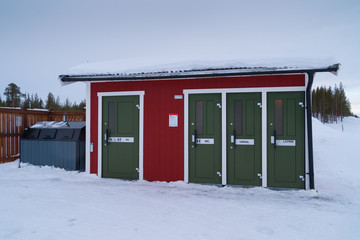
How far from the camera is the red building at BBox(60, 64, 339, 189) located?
5.96 m

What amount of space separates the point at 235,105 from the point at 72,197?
410 centimetres

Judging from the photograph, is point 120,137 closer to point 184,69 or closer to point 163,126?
point 163,126

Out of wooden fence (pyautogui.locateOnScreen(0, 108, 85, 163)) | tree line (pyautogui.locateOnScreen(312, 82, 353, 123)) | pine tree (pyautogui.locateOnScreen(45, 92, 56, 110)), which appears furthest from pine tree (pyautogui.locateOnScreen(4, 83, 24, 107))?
tree line (pyautogui.locateOnScreen(312, 82, 353, 123))

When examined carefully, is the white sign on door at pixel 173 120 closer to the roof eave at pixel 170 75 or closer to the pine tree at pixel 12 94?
the roof eave at pixel 170 75

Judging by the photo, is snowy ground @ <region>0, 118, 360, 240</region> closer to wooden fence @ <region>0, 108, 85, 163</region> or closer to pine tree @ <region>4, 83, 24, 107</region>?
wooden fence @ <region>0, 108, 85, 163</region>

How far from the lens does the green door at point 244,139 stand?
20.2 feet

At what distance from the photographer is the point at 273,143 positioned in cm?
603

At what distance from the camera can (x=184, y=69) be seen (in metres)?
6.20

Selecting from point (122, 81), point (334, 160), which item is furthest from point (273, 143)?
point (334, 160)

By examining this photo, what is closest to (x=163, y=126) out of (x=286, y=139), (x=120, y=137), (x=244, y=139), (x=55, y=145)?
(x=120, y=137)

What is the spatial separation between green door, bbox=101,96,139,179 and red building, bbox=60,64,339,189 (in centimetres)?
3

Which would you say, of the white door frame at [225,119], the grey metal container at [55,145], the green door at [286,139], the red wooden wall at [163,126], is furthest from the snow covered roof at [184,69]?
the grey metal container at [55,145]

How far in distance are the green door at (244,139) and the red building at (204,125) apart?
2 cm

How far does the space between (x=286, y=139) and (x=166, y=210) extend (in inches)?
127
